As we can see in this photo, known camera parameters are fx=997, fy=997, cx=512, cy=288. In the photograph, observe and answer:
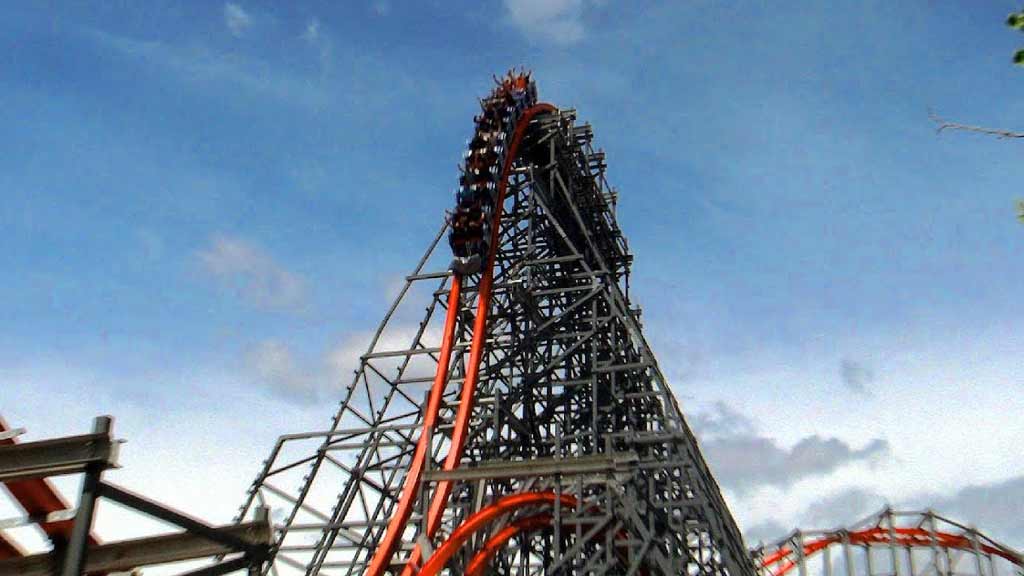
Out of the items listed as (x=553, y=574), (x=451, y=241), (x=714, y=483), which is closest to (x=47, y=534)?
(x=553, y=574)

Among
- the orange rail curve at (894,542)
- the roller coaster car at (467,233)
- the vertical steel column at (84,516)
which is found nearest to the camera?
the vertical steel column at (84,516)

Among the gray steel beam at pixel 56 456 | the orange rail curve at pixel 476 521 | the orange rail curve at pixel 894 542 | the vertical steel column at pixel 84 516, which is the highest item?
the orange rail curve at pixel 894 542

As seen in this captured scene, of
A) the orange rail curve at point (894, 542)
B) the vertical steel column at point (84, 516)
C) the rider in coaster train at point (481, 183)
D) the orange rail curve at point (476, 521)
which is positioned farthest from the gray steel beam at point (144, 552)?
the orange rail curve at point (894, 542)

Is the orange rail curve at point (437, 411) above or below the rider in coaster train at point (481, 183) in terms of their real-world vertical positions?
below

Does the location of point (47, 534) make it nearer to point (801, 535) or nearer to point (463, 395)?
point (463, 395)

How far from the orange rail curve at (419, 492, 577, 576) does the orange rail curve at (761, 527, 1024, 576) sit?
1443 cm

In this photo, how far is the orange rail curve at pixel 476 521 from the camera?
1650cm

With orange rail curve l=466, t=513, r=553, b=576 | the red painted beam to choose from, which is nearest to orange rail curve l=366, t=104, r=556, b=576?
orange rail curve l=466, t=513, r=553, b=576

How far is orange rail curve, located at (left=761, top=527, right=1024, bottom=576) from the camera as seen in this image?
3144 centimetres

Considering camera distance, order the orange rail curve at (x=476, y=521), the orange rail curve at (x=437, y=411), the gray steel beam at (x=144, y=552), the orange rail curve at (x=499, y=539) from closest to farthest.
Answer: the gray steel beam at (x=144, y=552)
the orange rail curve at (x=476, y=521)
the orange rail curve at (x=437, y=411)
the orange rail curve at (x=499, y=539)

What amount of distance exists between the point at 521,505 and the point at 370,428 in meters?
3.55

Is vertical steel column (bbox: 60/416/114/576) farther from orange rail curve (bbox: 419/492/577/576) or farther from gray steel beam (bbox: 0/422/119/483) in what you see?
orange rail curve (bbox: 419/492/577/576)

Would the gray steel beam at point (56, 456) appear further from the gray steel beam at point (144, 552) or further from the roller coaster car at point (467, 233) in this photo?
the roller coaster car at point (467, 233)

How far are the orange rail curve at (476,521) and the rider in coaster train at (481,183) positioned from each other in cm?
505
